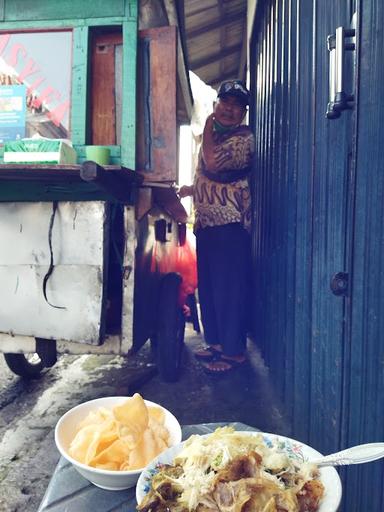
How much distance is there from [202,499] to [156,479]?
0.43 feet

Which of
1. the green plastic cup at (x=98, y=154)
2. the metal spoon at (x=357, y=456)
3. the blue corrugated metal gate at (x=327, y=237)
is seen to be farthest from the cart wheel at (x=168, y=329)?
the metal spoon at (x=357, y=456)

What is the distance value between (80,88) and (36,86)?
31 centimetres

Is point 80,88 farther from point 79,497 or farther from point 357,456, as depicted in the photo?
point 357,456

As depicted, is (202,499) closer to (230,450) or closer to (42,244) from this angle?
(230,450)

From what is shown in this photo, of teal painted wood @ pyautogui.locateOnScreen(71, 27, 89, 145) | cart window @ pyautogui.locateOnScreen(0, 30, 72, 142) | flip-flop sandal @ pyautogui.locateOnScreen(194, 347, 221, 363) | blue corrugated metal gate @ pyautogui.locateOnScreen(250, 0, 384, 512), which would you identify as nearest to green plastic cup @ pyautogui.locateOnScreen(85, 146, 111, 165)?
teal painted wood @ pyautogui.locateOnScreen(71, 27, 89, 145)

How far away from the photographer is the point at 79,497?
3.59 feet

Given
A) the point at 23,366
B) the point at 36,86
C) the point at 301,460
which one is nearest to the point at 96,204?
the point at 36,86

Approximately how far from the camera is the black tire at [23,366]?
10.8 ft

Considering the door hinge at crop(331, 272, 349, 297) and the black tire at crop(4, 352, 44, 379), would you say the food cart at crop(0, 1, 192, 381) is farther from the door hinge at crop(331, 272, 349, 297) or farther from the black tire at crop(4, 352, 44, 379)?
the door hinge at crop(331, 272, 349, 297)

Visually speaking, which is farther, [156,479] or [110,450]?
[110,450]

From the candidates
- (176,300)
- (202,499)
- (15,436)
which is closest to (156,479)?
(202,499)

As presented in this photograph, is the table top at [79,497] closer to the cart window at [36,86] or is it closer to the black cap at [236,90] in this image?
the cart window at [36,86]

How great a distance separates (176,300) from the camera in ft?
11.1

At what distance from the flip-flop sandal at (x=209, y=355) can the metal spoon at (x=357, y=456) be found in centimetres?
311
